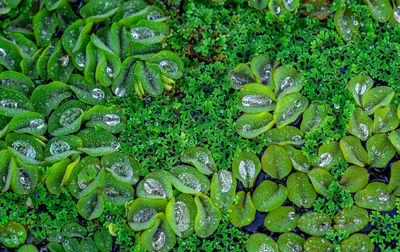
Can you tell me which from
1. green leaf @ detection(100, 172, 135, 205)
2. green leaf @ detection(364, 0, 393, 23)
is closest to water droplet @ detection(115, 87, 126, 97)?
green leaf @ detection(100, 172, 135, 205)

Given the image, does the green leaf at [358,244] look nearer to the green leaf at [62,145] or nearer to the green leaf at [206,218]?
the green leaf at [206,218]

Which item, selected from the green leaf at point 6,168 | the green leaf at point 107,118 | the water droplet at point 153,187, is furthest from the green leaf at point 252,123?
the green leaf at point 6,168

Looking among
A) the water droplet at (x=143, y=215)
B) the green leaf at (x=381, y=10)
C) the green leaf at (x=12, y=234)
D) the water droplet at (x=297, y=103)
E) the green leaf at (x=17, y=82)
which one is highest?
the green leaf at (x=381, y=10)

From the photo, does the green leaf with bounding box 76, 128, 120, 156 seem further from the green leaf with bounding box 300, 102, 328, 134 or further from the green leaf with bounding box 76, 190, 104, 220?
the green leaf with bounding box 300, 102, 328, 134

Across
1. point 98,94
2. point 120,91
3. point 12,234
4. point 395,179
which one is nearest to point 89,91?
point 98,94

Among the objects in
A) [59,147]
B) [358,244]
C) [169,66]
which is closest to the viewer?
[358,244]

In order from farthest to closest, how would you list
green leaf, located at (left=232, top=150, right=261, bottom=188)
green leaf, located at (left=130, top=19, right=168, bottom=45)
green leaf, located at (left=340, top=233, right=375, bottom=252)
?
green leaf, located at (left=130, top=19, right=168, bottom=45)
green leaf, located at (left=232, top=150, right=261, bottom=188)
green leaf, located at (left=340, top=233, right=375, bottom=252)

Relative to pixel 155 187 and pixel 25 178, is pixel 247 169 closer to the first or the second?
pixel 155 187
